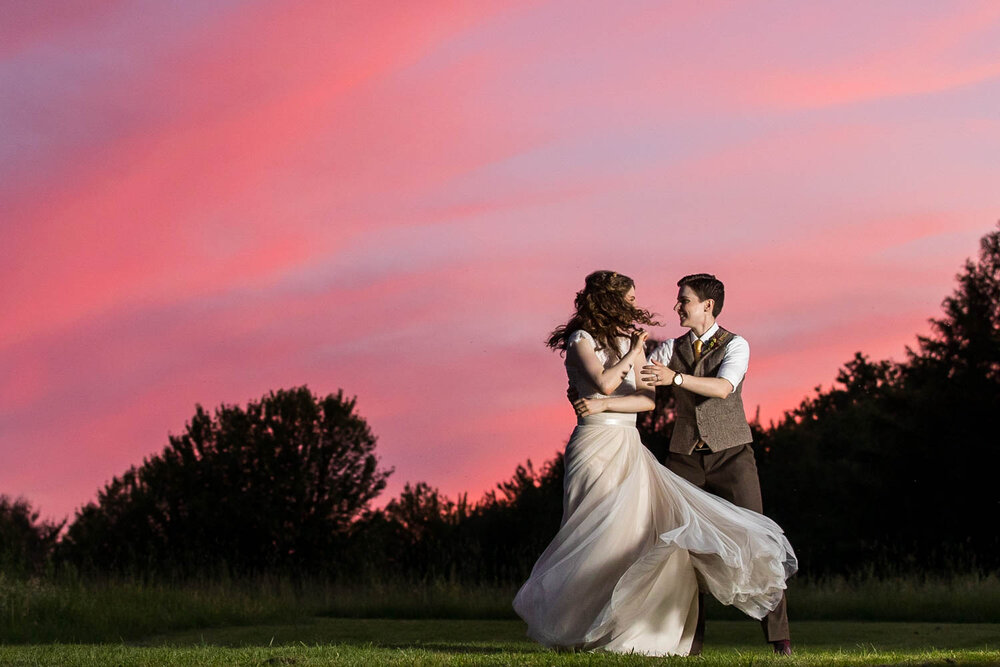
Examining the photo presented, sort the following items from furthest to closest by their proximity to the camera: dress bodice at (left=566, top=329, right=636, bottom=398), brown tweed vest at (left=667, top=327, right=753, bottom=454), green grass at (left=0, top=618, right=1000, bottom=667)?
brown tweed vest at (left=667, top=327, right=753, bottom=454) → dress bodice at (left=566, top=329, right=636, bottom=398) → green grass at (left=0, top=618, right=1000, bottom=667)

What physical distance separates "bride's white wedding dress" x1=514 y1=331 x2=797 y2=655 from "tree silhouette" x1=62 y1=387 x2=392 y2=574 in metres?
40.7

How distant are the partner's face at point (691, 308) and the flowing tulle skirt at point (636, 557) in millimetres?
892

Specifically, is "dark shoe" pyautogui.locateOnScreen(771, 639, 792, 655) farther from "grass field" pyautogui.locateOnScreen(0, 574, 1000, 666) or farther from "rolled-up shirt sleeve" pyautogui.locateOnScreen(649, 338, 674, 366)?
"rolled-up shirt sleeve" pyautogui.locateOnScreen(649, 338, 674, 366)

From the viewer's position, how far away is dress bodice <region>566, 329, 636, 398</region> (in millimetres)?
8727

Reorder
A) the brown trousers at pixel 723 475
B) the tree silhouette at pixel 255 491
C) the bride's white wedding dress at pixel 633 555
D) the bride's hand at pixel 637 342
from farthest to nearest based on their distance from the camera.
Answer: the tree silhouette at pixel 255 491, the brown trousers at pixel 723 475, the bride's hand at pixel 637 342, the bride's white wedding dress at pixel 633 555

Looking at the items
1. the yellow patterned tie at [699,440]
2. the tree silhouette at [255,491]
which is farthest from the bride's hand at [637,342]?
the tree silhouette at [255,491]

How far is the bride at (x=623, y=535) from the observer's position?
8445 millimetres

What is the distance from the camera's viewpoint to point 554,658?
796 cm

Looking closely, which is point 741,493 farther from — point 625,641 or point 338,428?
point 338,428

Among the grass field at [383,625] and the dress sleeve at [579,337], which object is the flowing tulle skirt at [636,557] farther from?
the dress sleeve at [579,337]

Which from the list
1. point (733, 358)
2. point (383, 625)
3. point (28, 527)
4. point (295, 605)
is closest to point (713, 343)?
point (733, 358)

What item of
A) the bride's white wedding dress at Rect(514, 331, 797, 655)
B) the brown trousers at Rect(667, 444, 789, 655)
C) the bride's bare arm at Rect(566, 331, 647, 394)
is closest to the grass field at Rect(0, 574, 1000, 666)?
the bride's white wedding dress at Rect(514, 331, 797, 655)

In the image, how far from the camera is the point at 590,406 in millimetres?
8727

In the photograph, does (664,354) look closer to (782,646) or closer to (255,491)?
(782,646)
